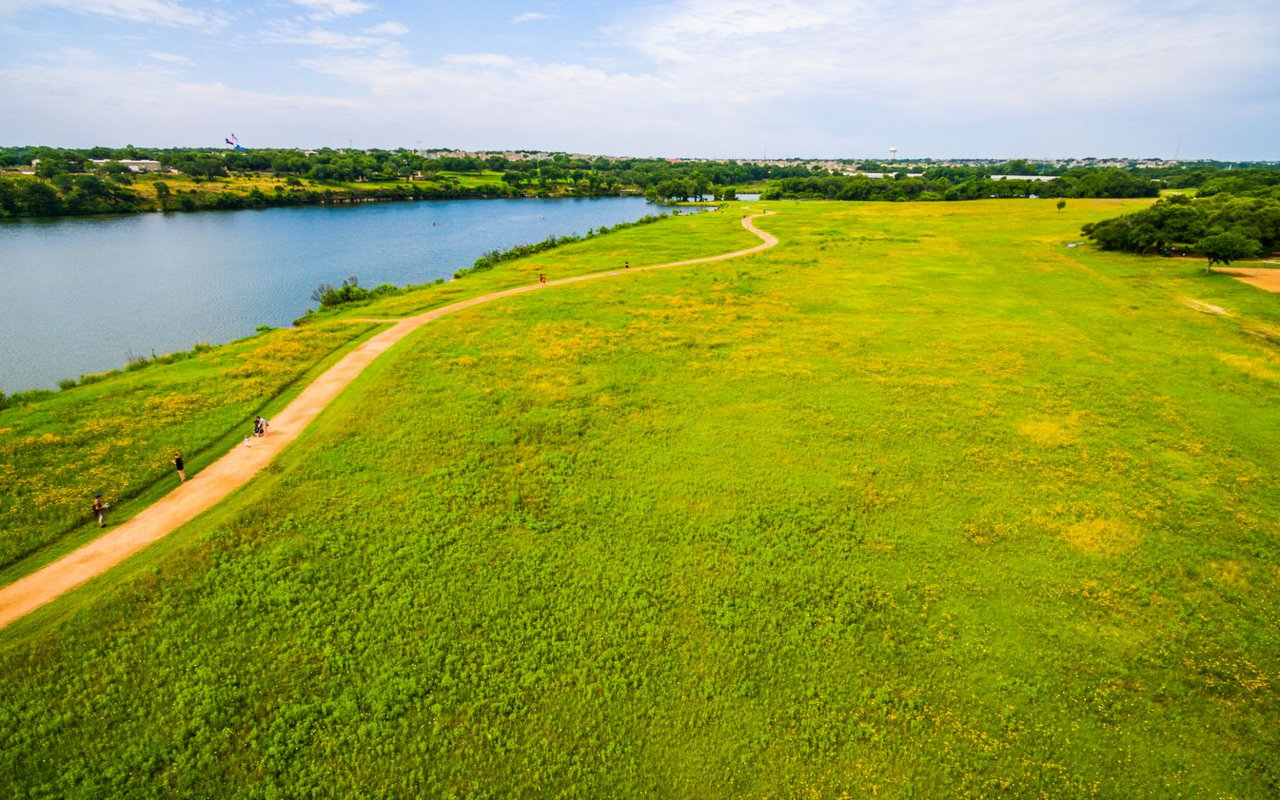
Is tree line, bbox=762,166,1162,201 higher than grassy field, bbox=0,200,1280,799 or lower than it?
higher

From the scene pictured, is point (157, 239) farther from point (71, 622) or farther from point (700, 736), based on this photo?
point (700, 736)

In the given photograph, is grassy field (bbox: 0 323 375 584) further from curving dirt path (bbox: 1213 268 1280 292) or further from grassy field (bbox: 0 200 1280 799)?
curving dirt path (bbox: 1213 268 1280 292)

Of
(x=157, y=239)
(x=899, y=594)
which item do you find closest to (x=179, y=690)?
(x=899, y=594)

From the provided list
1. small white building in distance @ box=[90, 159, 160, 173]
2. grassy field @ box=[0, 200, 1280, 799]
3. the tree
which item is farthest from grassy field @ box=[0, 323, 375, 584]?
small white building in distance @ box=[90, 159, 160, 173]

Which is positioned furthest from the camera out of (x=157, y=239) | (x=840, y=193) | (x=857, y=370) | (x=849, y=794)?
(x=840, y=193)

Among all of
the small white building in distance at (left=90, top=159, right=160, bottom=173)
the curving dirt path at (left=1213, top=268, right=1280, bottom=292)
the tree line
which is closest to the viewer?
the curving dirt path at (left=1213, top=268, right=1280, bottom=292)
